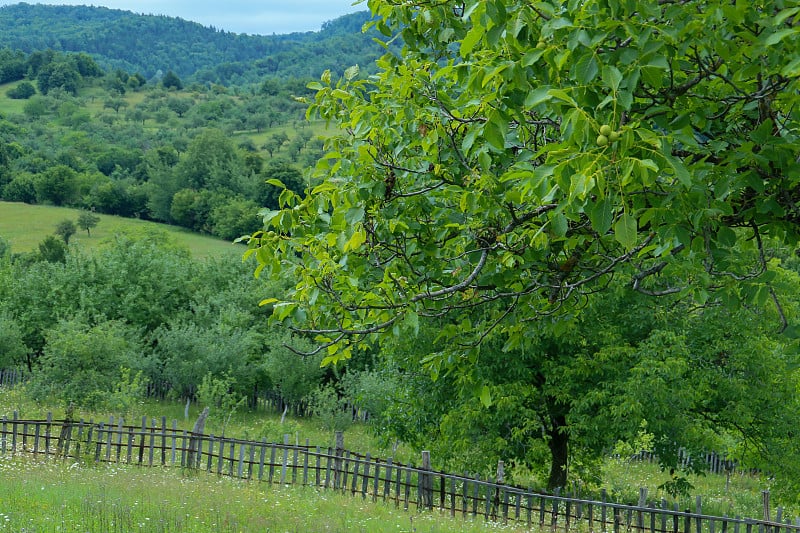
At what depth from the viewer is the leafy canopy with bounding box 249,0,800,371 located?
129 inches

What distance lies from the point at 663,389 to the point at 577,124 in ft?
46.7

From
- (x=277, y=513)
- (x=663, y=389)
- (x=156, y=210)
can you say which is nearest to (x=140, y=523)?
(x=277, y=513)

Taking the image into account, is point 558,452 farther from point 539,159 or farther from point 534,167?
point 534,167

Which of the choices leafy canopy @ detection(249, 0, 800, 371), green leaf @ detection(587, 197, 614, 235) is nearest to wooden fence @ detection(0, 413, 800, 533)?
leafy canopy @ detection(249, 0, 800, 371)

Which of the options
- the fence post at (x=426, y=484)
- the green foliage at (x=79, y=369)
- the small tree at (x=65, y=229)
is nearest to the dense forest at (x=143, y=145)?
the small tree at (x=65, y=229)

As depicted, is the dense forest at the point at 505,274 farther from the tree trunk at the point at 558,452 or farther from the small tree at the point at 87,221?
the small tree at the point at 87,221

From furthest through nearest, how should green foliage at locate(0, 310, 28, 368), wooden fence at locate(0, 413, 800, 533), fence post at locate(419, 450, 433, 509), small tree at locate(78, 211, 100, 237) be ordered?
small tree at locate(78, 211, 100, 237) → green foliage at locate(0, 310, 28, 368) → fence post at locate(419, 450, 433, 509) → wooden fence at locate(0, 413, 800, 533)

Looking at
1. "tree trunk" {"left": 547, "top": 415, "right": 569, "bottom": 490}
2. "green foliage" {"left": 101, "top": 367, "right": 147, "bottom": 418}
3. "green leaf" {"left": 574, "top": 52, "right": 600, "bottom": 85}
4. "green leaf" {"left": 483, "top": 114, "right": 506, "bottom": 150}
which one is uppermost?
"green leaf" {"left": 574, "top": 52, "right": 600, "bottom": 85}

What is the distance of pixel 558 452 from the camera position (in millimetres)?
19266

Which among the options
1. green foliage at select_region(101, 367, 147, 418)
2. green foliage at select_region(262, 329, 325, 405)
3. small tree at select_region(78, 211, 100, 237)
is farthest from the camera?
small tree at select_region(78, 211, 100, 237)

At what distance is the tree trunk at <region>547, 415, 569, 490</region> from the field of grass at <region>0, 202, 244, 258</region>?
2299 inches

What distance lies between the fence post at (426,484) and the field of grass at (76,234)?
61389 mm

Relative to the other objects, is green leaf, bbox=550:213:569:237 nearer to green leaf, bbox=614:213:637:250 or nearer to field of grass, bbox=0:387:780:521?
green leaf, bbox=614:213:637:250

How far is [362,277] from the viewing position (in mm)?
5609
